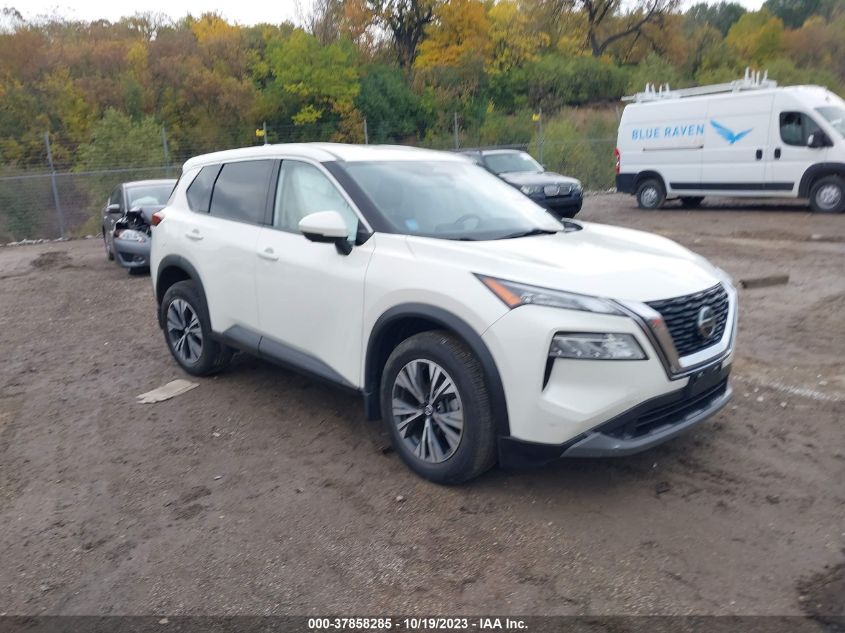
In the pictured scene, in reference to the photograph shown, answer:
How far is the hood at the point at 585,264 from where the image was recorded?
3.70 m

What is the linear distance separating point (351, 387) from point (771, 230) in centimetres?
1087

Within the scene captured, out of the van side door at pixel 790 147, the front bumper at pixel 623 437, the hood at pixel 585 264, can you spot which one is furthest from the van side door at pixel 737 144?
the front bumper at pixel 623 437

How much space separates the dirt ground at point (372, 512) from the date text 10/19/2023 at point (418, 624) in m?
0.06

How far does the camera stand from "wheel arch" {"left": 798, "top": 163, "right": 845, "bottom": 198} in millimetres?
14023

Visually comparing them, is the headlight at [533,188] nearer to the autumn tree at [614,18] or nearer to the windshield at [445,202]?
the windshield at [445,202]

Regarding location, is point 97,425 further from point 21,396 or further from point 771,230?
point 771,230

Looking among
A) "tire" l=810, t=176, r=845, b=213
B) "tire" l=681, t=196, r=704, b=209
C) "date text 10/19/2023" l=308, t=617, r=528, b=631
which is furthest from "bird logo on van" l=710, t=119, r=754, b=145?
"date text 10/19/2023" l=308, t=617, r=528, b=631

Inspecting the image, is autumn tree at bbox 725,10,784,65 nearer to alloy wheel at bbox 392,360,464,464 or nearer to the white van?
the white van

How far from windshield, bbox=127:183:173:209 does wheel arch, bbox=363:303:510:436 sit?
382 inches

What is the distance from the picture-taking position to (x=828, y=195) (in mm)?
14320

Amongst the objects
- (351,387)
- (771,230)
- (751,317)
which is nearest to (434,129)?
(771,230)

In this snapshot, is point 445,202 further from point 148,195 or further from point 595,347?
point 148,195

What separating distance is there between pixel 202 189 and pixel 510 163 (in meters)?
11.1

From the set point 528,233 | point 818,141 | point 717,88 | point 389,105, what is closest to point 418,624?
point 528,233
